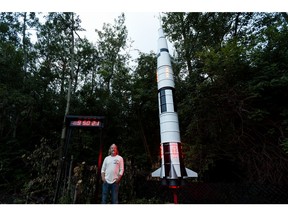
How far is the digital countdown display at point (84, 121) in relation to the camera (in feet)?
13.3

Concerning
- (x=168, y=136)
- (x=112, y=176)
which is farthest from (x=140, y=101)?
(x=112, y=176)

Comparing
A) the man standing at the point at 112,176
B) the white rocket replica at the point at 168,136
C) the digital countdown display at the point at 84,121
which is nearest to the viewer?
the man standing at the point at 112,176

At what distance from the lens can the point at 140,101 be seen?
30.9 ft

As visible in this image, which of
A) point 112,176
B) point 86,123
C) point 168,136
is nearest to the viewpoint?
point 112,176

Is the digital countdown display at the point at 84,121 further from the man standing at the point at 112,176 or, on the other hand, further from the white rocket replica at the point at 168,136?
the white rocket replica at the point at 168,136

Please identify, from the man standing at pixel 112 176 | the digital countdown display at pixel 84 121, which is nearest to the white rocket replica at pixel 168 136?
the man standing at pixel 112 176

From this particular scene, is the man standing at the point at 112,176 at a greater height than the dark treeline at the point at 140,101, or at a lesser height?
lesser

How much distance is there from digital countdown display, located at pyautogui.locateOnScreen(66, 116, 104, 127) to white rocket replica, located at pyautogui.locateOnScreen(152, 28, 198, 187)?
5.48 ft

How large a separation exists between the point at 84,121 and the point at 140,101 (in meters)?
5.50

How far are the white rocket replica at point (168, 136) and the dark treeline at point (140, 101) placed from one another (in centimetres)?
163

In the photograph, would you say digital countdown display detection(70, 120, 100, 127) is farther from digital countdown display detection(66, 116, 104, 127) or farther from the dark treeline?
the dark treeline

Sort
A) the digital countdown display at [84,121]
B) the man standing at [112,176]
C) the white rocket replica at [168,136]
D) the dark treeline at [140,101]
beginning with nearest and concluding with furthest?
the man standing at [112,176] → the digital countdown display at [84,121] → the white rocket replica at [168,136] → the dark treeline at [140,101]

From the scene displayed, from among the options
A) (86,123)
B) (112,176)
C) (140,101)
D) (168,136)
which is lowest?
(112,176)

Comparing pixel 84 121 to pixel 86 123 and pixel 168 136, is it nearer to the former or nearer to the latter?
pixel 86 123
